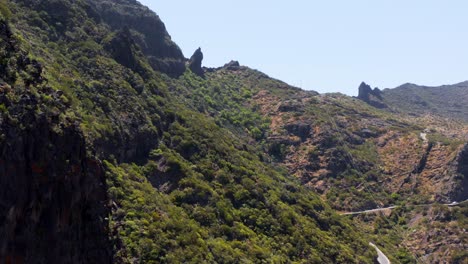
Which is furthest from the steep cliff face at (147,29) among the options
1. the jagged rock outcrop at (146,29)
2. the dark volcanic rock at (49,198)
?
the dark volcanic rock at (49,198)

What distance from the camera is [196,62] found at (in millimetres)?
124625

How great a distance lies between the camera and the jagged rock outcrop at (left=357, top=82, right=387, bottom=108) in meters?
170

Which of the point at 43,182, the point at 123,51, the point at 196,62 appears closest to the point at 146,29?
the point at 196,62

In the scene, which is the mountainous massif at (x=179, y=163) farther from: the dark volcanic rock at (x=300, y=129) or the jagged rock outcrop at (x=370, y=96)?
the jagged rock outcrop at (x=370, y=96)

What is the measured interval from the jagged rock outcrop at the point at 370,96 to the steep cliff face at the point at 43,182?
501 feet

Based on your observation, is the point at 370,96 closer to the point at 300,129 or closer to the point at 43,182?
the point at 300,129

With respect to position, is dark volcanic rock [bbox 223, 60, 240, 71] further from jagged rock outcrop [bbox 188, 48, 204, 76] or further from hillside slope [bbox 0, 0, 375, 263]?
hillside slope [bbox 0, 0, 375, 263]

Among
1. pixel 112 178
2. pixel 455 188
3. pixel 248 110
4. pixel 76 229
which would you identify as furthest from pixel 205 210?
pixel 248 110

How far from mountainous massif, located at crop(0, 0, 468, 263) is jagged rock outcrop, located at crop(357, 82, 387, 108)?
101 ft

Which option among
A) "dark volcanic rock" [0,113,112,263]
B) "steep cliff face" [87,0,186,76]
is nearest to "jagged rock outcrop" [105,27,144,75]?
"steep cliff face" [87,0,186,76]

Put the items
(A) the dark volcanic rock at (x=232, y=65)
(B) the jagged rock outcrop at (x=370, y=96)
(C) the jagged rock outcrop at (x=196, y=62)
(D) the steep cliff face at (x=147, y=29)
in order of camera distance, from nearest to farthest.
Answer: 1. (D) the steep cliff face at (x=147, y=29)
2. (C) the jagged rock outcrop at (x=196, y=62)
3. (A) the dark volcanic rock at (x=232, y=65)
4. (B) the jagged rock outcrop at (x=370, y=96)

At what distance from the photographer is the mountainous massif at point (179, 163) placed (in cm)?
2423

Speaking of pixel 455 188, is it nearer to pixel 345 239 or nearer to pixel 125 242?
pixel 345 239

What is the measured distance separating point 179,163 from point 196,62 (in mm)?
76654
